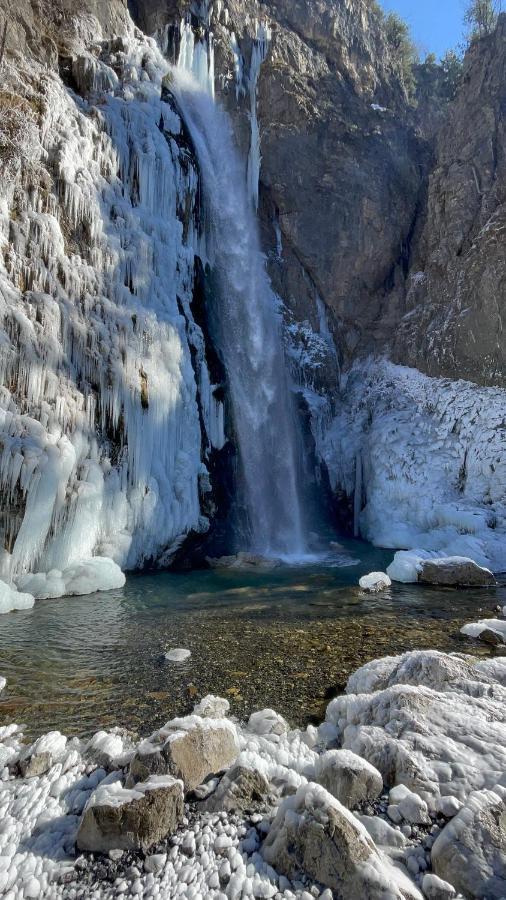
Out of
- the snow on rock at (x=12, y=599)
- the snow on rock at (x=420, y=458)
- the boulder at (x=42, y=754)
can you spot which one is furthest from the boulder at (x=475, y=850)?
the snow on rock at (x=420, y=458)

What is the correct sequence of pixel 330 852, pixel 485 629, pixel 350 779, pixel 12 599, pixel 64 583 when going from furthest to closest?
pixel 64 583, pixel 12 599, pixel 485 629, pixel 350 779, pixel 330 852

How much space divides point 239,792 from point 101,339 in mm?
10854

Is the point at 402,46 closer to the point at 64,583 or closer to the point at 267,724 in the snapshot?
the point at 64,583

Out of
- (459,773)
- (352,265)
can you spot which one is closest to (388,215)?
(352,265)

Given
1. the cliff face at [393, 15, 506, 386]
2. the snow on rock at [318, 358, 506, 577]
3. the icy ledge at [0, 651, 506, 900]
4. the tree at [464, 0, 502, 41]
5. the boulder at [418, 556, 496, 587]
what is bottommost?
the boulder at [418, 556, 496, 587]

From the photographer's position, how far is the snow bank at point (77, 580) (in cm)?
952

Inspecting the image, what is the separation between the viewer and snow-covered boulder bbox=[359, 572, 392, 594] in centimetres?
1038

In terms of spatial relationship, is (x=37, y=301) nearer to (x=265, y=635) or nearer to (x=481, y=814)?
(x=265, y=635)

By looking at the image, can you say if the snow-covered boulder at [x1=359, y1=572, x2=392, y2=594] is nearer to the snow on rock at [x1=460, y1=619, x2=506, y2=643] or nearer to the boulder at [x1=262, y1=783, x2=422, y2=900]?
the snow on rock at [x1=460, y1=619, x2=506, y2=643]

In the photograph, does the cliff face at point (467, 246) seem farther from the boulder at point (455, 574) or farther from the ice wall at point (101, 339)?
the ice wall at point (101, 339)

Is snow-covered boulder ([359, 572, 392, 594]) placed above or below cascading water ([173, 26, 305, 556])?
below

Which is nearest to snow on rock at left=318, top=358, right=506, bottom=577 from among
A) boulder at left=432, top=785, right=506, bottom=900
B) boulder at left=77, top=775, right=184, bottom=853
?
boulder at left=432, top=785, right=506, bottom=900

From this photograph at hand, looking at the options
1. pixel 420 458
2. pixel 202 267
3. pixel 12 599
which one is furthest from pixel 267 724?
pixel 202 267

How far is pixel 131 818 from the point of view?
8.50 ft
